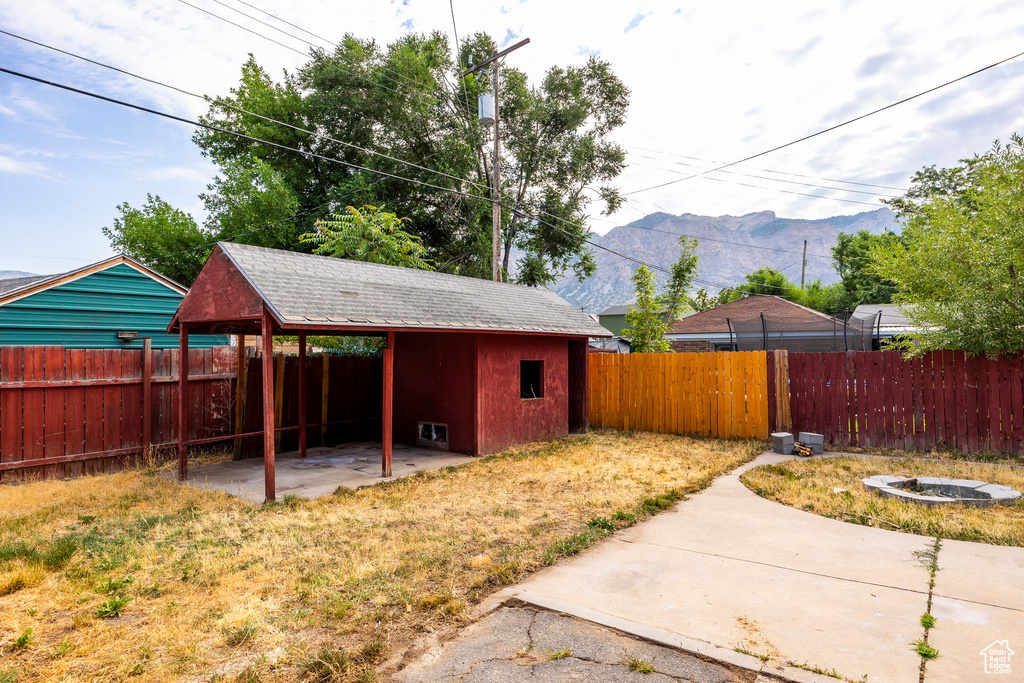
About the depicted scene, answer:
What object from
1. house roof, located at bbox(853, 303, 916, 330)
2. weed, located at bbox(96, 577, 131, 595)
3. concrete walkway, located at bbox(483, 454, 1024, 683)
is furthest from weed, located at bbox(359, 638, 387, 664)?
house roof, located at bbox(853, 303, 916, 330)

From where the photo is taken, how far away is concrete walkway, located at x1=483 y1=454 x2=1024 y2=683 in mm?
3131

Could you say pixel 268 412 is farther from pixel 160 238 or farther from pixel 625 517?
pixel 160 238

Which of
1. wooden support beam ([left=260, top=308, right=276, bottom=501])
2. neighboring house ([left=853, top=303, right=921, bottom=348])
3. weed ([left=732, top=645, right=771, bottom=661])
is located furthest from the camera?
neighboring house ([left=853, top=303, right=921, bottom=348])

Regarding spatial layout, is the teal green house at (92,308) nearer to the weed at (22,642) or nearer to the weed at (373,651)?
the weed at (22,642)

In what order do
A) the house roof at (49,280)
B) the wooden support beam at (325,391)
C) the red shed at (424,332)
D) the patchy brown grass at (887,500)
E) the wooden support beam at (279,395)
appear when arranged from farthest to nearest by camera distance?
the wooden support beam at (325,391), the house roof at (49,280), the wooden support beam at (279,395), the red shed at (424,332), the patchy brown grass at (887,500)

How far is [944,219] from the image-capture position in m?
9.44

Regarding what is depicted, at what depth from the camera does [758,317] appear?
26.9 meters

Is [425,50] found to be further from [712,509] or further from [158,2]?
[712,509]

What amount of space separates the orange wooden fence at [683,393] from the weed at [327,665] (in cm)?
1011

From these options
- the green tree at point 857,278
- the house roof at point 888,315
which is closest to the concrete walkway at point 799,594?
the house roof at point 888,315

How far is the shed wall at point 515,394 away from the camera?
32.7 feet

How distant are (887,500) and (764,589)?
334 centimetres

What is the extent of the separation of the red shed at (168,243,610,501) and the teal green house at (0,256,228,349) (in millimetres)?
4632

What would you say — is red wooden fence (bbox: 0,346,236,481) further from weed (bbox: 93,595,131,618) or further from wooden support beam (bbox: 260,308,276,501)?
weed (bbox: 93,595,131,618)
